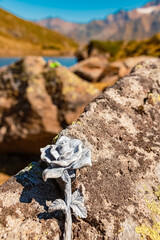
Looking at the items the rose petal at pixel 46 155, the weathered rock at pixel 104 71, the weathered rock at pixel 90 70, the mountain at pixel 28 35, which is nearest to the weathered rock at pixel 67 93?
the rose petal at pixel 46 155

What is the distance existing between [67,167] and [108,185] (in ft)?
1.71

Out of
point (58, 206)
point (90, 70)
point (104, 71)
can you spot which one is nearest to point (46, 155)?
point (58, 206)

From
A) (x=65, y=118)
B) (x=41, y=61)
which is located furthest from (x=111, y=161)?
(x=41, y=61)

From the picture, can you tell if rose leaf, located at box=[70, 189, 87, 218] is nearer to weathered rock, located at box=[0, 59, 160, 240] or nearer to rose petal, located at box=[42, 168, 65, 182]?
weathered rock, located at box=[0, 59, 160, 240]

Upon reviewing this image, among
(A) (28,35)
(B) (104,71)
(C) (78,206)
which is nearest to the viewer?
(C) (78,206)

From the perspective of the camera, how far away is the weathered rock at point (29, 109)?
21.6 ft

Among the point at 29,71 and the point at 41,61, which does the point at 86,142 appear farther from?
the point at 41,61

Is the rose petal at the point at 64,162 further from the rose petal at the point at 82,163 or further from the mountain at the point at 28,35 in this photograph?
the mountain at the point at 28,35

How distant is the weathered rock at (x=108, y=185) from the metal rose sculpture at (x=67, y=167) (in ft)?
0.44

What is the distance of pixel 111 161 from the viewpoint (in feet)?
6.24

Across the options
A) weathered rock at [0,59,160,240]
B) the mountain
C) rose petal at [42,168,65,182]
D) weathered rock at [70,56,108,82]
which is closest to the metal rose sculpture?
rose petal at [42,168,65,182]

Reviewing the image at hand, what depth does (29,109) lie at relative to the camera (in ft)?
21.5

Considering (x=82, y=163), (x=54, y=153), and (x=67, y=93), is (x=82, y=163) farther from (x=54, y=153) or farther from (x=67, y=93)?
(x=67, y=93)

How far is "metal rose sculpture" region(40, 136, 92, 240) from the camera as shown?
1391 mm
